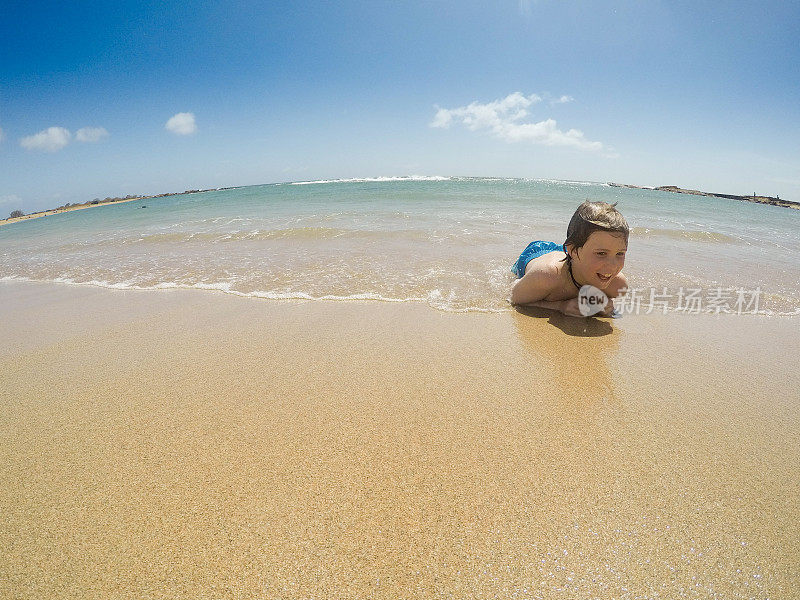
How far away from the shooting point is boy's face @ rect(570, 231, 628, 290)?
277 cm

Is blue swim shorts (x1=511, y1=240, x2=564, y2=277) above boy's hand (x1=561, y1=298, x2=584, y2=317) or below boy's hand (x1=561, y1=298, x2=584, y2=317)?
above

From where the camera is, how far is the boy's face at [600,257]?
9.09ft

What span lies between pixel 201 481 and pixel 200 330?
1.88 meters

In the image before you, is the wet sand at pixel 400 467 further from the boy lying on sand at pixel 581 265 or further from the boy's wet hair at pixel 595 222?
the boy's wet hair at pixel 595 222

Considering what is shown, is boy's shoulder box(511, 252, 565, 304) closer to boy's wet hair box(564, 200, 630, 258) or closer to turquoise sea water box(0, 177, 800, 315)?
turquoise sea water box(0, 177, 800, 315)

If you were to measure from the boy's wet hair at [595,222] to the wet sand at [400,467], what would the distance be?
0.83 meters

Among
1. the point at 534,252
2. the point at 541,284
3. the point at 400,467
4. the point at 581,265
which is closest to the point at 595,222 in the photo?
the point at 581,265

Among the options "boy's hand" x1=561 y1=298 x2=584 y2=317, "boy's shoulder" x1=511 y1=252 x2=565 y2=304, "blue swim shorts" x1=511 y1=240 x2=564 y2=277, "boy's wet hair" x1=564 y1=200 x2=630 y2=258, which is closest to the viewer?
"boy's wet hair" x1=564 y1=200 x2=630 y2=258

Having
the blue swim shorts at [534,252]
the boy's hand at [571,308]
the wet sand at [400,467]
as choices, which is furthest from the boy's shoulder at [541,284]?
the wet sand at [400,467]

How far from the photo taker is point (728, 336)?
9.50 feet

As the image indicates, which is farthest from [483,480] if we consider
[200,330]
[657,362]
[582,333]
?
[200,330]

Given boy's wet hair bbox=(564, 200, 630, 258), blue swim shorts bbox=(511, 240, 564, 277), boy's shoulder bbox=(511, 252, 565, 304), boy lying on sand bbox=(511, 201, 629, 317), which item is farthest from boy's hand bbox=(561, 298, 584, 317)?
blue swim shorts bbox=(511, 240, 564, 277)

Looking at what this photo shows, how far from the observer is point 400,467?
4.92ft

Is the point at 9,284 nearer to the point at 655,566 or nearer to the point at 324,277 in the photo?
the point at 324,277
